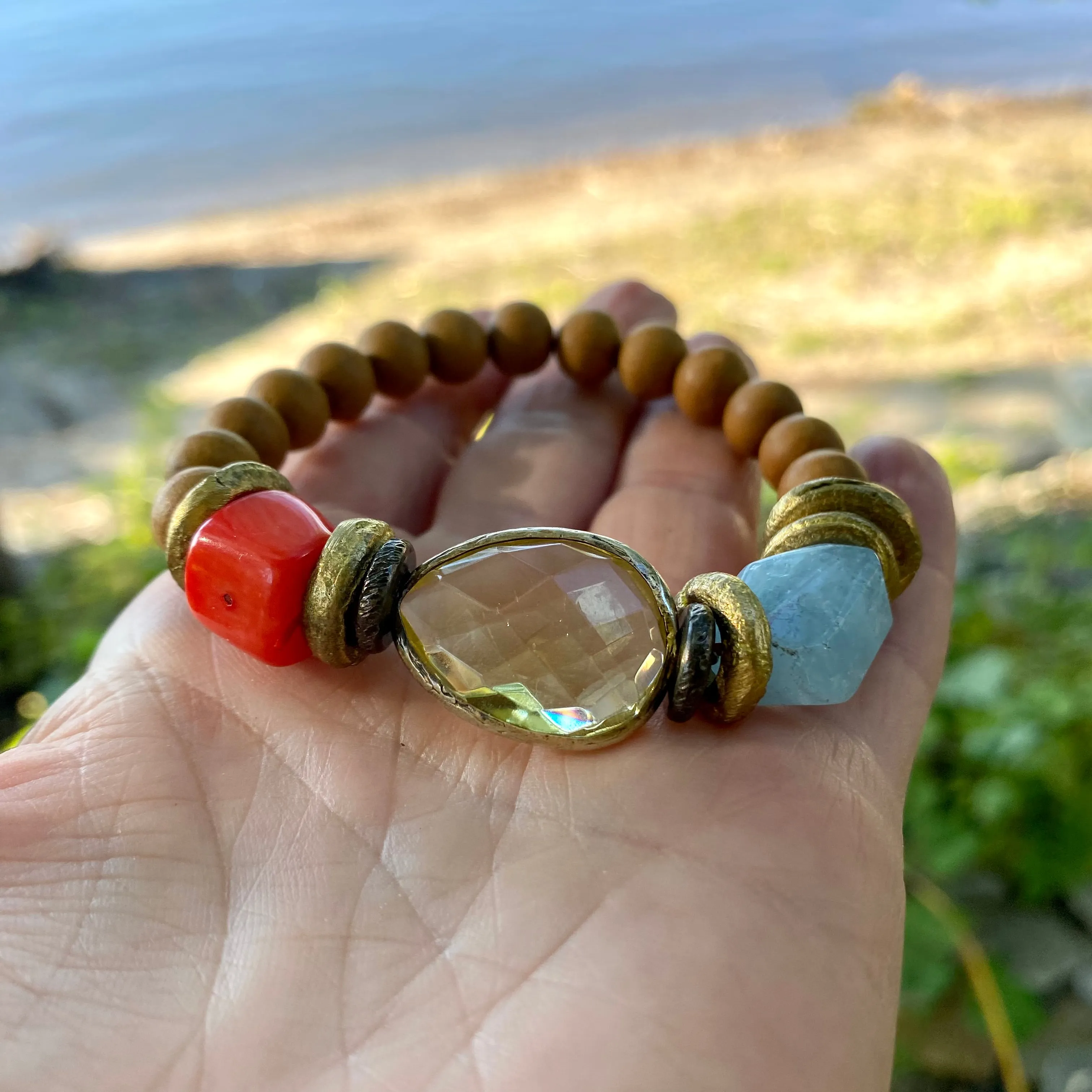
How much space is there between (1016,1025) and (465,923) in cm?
92

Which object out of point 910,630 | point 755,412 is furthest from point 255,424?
point 910,630

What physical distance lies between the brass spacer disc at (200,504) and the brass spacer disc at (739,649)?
56 cm

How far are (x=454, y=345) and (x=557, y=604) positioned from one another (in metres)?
0.75

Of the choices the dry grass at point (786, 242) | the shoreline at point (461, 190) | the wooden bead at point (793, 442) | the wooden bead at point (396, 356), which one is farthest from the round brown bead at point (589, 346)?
the shoreline at point (461, 190)

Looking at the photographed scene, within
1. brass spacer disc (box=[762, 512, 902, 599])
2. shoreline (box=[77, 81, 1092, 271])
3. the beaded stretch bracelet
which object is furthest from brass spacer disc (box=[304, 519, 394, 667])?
shoreline (box=[77, 81, 1092, 271])

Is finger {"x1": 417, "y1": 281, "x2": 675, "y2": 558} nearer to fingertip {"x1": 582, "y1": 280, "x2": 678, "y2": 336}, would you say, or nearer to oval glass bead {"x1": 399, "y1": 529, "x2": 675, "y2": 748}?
fingertip {"x1": 582, "y1": 280, "x2": 678, "y2": 336}

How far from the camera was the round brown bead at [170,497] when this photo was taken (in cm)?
132

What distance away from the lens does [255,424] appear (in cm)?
153

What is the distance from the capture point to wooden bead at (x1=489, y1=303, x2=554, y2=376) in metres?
1.78

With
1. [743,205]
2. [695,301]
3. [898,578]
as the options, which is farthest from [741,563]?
[743,205]

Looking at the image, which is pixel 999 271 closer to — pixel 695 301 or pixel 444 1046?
pixel 695 301

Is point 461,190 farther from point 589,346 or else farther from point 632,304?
point 589,346

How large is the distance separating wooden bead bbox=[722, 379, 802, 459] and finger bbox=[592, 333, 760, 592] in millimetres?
33

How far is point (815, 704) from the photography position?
3.66 ft
